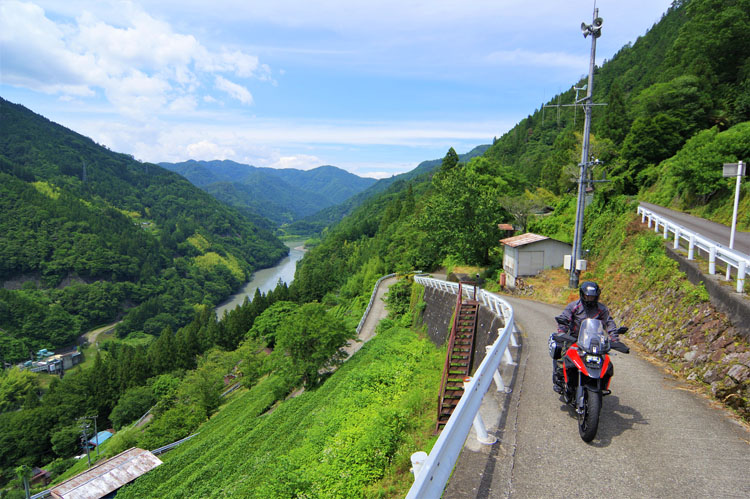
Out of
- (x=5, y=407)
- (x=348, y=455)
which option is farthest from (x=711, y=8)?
(x=5, y=407)

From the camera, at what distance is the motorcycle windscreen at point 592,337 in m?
4.05

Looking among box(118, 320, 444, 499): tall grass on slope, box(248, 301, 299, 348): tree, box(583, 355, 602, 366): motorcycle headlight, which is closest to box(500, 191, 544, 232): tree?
box(118, 320, 444, 499): tall grass on slope

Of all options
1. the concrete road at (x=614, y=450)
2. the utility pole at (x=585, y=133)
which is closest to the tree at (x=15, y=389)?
the utility pole at (x=585, y=133)

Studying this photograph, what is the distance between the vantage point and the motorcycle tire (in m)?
3.96

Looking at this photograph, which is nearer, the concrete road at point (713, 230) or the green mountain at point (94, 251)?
the concrete road at point (713, 230)

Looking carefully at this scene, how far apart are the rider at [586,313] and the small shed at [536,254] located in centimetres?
1491

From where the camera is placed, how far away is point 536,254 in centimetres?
1917

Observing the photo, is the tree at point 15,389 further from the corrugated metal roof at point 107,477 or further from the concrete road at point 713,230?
the concrete road at point 713,230

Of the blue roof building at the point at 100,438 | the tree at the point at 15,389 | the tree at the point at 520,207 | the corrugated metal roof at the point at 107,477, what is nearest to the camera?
the corrugated metal roof at the point at 107,477

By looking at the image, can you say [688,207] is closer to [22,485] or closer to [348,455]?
[348,455]

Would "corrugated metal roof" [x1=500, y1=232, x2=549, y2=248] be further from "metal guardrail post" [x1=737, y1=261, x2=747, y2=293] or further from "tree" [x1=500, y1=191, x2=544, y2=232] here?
"metal guardrail post" [x1=737, y1=261, x2=747, y2=293]

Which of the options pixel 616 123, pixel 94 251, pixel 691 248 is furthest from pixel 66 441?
pixel 94 251

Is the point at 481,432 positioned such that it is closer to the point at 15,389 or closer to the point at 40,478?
the point at 40,478

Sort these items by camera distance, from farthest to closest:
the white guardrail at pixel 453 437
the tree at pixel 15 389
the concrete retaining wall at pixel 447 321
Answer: the tree at pixel 15 389, the concrete retaining wall at pixel 447 321, the white guardrail at pixel 453 437
